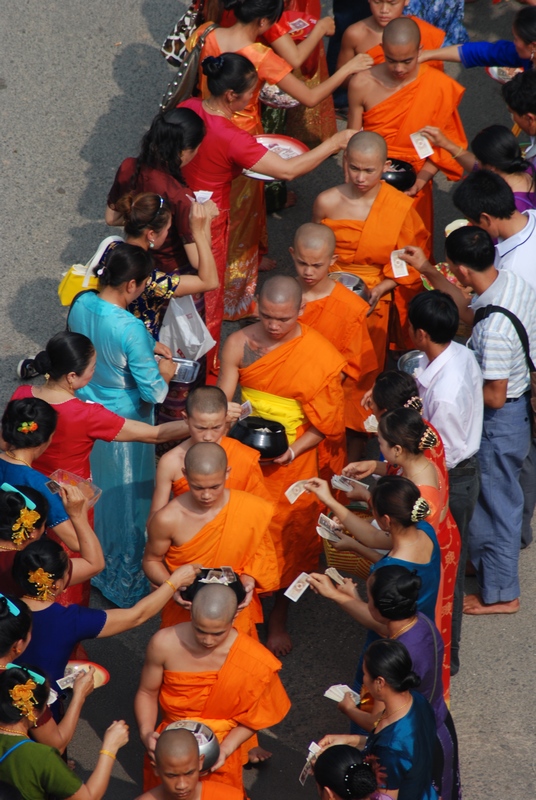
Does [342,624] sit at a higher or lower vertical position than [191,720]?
lower

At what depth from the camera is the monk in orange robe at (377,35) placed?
25.1 feet

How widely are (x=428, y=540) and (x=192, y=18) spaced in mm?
4782

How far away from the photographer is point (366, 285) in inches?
256

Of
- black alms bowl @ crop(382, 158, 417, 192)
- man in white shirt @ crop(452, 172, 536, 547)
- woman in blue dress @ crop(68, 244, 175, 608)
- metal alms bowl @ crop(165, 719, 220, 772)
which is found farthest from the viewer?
black alms bowl @ crop(382, 158, 417, 192)

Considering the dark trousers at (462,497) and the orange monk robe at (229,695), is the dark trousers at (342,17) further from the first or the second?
the orange monk robe at (229,695)

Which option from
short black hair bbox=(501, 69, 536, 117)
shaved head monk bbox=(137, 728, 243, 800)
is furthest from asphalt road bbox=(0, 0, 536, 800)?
short black hair bbox=(501, 69, 536, 117)

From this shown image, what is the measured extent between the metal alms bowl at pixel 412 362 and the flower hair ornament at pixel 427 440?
0.69 meters

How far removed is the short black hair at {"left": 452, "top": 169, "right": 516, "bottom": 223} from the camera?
5.69m

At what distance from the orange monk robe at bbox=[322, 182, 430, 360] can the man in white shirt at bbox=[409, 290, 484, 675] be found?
4.17 feet

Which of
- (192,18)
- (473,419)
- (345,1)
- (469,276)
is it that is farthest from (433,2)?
(473,419)

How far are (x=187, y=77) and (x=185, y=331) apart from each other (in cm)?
202

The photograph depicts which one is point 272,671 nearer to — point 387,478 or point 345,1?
point 387,478

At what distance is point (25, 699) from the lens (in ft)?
12.4

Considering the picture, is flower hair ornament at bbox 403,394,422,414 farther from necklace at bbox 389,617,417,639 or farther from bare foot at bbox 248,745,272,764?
bare foot at bbox 248,745,272,764
